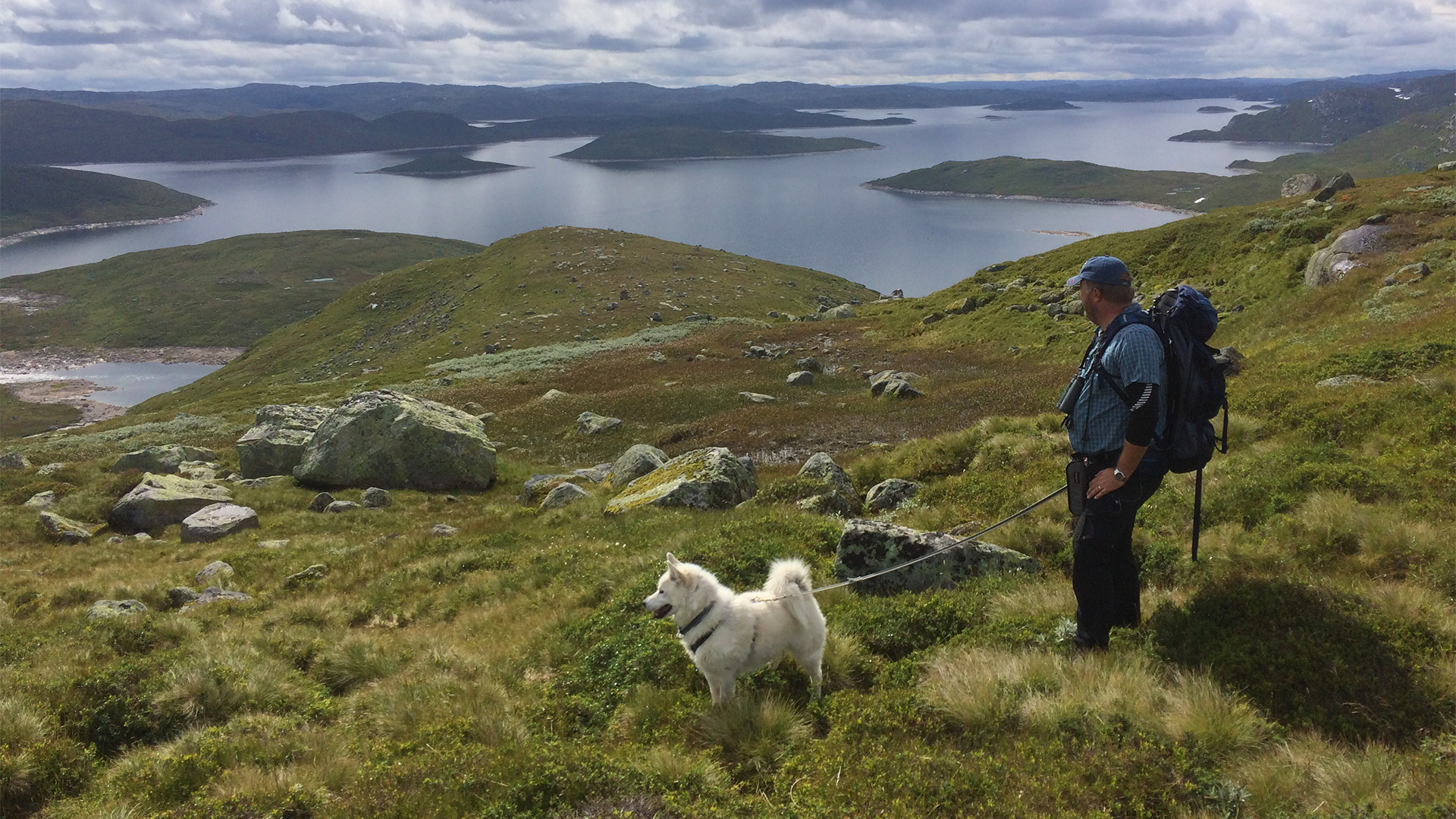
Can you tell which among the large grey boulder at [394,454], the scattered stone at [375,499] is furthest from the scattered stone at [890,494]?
the large grey boulder at [394,454]

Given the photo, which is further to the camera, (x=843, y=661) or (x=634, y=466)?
(x=634, y=466)

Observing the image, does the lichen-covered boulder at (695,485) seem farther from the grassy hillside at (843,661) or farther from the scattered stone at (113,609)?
the scattered stone at (113,609)

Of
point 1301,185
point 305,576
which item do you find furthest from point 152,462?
point 1301,185

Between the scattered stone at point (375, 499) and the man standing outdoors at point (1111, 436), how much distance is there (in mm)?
22072

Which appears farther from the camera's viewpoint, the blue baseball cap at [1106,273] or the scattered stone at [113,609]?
the scattered stone at [113,609]

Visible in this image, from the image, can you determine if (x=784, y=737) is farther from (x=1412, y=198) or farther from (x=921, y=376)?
(x=1412, y=198)

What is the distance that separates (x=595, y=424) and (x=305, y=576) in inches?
750

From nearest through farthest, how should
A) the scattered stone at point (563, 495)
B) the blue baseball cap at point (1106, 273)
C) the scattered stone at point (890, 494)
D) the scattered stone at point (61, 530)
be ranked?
the blue baseball cap at point (1106, 273) → the scattered stone at point (890, 494) → the scattered stone at point (563, 495) → the scattered stone at point (61, 530)

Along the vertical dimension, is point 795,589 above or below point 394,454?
above

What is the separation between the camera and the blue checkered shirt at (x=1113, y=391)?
19.9ft

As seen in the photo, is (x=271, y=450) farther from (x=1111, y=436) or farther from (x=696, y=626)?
(x=1111, y=436)

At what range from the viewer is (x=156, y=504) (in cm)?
2188

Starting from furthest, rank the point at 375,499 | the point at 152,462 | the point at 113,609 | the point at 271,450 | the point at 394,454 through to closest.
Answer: the point at 152,462 → the point at 271,450 → the point at 394,454 → the point at 375,499 → the point at 113,609

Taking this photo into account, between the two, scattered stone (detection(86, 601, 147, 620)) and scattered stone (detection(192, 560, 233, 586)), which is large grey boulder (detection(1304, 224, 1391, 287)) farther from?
scattered stone (detection(86, 601, 147, 620))
